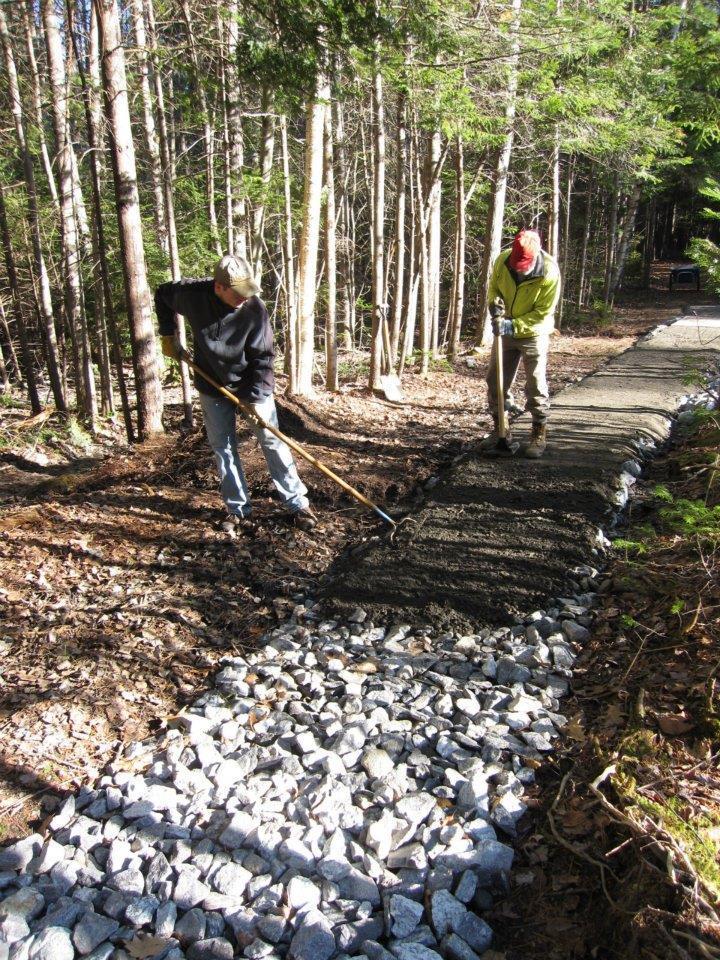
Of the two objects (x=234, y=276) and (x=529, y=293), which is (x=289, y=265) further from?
(x=234, y=276)

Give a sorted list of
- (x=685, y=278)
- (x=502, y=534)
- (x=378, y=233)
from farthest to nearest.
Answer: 1. (x=685, y=278)
2. (x=378, y=233)
3. (x=502, y=534)

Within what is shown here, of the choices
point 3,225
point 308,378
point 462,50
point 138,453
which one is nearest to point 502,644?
point 138,453

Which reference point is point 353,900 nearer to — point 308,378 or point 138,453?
point 138,453

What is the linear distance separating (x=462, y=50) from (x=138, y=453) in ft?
21.3

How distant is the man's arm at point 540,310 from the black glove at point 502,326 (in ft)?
0.21

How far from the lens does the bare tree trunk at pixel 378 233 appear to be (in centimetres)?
938

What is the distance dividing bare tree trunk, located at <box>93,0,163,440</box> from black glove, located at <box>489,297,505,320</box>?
A: 4125 mm

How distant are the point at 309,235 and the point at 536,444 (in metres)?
4.78

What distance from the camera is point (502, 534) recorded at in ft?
16.5

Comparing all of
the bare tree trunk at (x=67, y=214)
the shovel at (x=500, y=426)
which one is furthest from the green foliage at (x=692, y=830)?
the bare tree trunk at (x=67, y=214)

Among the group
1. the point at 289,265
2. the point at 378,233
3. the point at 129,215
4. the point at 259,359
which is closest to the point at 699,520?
the point at 259,359

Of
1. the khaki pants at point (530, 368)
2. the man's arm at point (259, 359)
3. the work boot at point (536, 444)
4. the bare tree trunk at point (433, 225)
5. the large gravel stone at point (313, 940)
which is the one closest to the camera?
the large gravel stone at point (313, 940)

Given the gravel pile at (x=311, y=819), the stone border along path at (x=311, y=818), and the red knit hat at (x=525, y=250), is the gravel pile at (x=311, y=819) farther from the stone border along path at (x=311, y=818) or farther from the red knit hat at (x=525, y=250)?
Result: the red knit hat at (x=525, y=250)

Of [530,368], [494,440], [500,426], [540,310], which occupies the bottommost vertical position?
[494,440]
